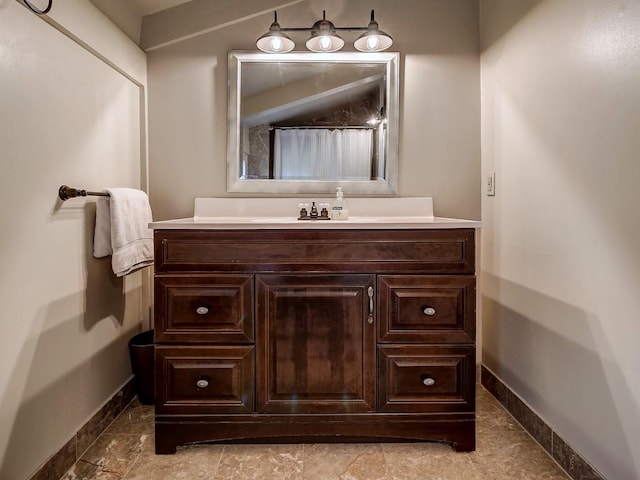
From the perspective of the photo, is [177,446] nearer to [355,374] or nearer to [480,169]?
[355,374]

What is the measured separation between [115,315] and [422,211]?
5.05 feet

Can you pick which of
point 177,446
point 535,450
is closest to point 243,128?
point 177,446

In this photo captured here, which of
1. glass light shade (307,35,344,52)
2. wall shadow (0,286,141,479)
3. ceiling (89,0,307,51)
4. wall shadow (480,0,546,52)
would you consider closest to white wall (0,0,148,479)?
wall shadow (0,286,141,479)

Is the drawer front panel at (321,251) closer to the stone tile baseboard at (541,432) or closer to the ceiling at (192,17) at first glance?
the stone tile baseboard at (541,432)

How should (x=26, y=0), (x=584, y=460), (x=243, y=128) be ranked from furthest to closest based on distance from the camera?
1. (x=243, y=128)
2. (x=584, y=460)
3. (x=26, y=0)

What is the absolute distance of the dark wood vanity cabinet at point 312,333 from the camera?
1396 millimetres

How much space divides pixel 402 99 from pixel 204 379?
5.22ft

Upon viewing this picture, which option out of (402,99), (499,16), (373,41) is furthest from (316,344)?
(499,16)

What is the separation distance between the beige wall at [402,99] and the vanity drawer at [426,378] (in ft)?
2.82

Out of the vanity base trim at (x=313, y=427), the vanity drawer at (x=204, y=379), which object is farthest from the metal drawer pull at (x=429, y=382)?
the vanity drawer at (x=204, y=379)

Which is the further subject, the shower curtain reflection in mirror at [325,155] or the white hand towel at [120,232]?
the shower curtain reflection in mirror at [325,155]

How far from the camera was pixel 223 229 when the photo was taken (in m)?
1.38

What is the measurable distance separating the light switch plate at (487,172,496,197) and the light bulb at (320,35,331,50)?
1.00m

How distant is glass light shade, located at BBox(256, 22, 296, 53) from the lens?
1799 millimetres
